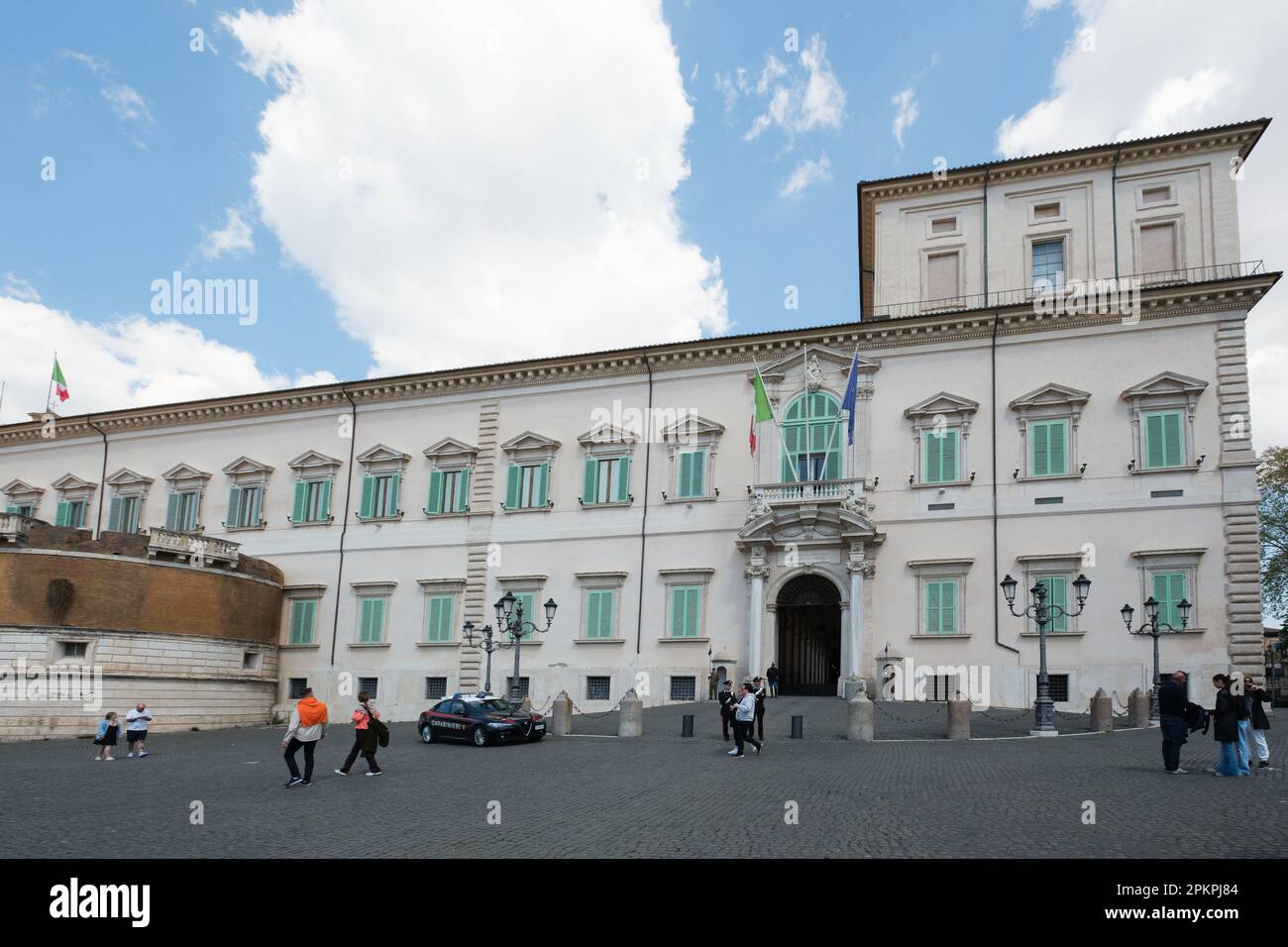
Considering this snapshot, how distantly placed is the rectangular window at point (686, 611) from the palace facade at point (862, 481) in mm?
78

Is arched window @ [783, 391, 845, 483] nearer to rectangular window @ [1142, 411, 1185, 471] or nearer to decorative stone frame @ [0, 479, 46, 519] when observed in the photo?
rectangular window @ [1142, 411, 1185, 471]

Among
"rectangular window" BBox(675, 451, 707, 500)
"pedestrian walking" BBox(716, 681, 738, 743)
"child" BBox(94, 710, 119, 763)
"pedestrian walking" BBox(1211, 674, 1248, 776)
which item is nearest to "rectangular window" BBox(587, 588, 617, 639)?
"rectangular window" BBox(675, 451, 707, 500)

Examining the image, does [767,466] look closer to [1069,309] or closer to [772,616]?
[772,616]

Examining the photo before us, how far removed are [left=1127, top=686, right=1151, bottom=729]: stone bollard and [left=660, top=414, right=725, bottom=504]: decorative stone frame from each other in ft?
47.9

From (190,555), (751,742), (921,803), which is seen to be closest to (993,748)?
(751,742)

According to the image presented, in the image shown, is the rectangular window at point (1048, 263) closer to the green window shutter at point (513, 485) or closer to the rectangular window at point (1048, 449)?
the rectangular window at point (1048, 449)

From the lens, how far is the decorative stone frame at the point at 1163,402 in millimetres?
30422

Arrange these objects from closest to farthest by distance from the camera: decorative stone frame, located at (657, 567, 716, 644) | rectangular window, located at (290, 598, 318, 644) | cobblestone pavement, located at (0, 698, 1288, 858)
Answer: cobblestone pavement, located at (0, 698, 1288, 858)
decorative stone frame, located at (657, 567, 716, 644)
rectangular window, located at (290, 598, 318, 644)

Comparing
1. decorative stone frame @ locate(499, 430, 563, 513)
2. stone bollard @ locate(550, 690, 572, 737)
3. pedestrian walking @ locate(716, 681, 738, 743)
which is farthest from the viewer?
decorative stone frame @ locate(499, 430, 563, 513)

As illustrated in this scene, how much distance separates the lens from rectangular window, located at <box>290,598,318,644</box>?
40812 millimetres

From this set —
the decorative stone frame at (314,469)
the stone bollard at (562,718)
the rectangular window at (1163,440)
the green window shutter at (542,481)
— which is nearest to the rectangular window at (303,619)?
the decorative stone frame at (314,469)

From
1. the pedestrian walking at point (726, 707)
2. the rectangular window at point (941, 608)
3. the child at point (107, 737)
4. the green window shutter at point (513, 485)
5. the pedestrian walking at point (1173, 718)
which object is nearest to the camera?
the pedestrian walking at point (1173, 718)
